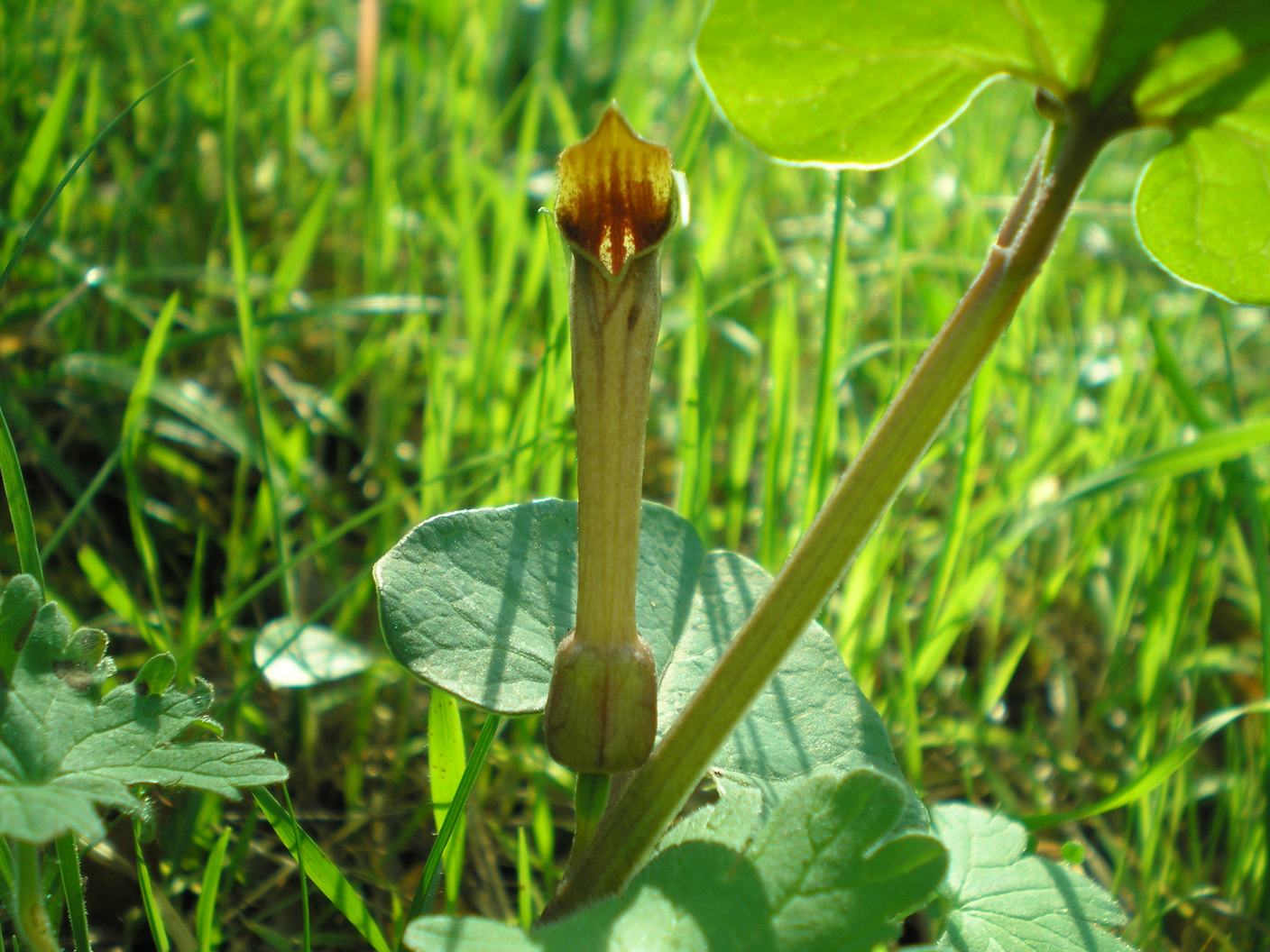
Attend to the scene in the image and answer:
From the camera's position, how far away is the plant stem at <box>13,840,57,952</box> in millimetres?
789

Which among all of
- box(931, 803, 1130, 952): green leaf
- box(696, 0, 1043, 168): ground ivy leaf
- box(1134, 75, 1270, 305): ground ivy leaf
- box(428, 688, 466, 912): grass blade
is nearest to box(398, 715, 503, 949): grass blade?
box(428, 688, 466, 912): grass blade

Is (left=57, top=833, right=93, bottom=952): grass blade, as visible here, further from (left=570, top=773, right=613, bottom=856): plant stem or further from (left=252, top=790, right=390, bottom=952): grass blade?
(left=570, top=773, right=613, bottom=856): plant stem

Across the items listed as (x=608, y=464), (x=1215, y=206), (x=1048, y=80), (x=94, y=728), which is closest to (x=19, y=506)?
(x=94, y=728)

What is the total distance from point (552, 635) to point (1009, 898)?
1.72 ft

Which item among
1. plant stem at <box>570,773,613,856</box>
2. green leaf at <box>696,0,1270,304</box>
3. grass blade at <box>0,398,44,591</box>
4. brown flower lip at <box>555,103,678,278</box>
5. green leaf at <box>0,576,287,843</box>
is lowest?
plant stem at <box>570,773,613,856</box>

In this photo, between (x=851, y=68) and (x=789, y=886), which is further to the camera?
(x=851, y=68)

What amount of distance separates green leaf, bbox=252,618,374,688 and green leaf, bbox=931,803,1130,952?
812mm

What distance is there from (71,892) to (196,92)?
2077 millimetres

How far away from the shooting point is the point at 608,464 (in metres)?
0.91

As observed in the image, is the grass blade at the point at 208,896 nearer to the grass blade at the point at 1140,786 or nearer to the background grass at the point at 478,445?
the background grass at the point at 478,445

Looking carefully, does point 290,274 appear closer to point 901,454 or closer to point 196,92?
point 196,92

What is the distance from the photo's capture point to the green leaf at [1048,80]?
0.84m

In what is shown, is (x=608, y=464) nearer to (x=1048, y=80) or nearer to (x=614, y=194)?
(x=614, y=194)

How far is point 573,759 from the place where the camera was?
36.5 inches
